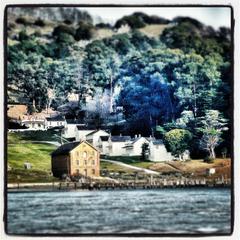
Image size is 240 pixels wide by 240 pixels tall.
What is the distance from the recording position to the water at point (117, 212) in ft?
4.32

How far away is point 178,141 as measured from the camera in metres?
1.37

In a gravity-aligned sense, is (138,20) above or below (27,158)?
above

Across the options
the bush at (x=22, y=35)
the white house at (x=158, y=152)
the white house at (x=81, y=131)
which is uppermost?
the bush at (x=22, y=35)

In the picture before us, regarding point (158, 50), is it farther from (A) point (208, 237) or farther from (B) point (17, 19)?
(A) point (208, 237)

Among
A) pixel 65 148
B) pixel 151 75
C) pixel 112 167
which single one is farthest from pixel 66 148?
pixel 151 75

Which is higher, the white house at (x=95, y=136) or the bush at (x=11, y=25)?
the bush at (x=11, y=25)

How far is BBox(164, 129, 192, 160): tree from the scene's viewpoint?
137cm

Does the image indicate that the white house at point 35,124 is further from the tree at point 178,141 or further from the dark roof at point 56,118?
the tree at point 178,141

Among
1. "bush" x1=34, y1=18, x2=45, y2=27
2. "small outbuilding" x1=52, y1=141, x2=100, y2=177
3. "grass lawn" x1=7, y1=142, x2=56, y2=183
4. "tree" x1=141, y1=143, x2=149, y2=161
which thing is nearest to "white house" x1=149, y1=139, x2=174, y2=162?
"tree" x1=141, y1=143, x2=149, y2=161

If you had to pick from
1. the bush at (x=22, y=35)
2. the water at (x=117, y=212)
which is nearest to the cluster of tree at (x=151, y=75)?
the bush at (x=22, y=35)

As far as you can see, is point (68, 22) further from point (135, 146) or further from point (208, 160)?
point (208, 160)

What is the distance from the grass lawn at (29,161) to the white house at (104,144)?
0.36ft

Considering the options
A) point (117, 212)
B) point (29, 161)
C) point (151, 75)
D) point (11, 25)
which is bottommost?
point (117, 212)

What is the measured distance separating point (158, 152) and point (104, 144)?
4.6 inches
